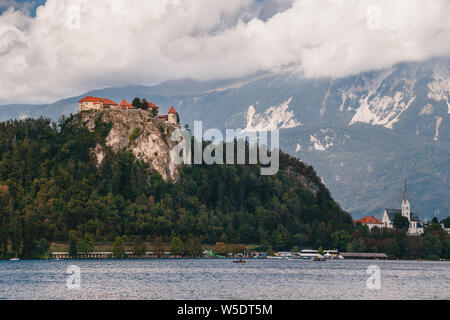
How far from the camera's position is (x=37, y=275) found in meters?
156

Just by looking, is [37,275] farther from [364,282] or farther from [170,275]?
[364,282]
